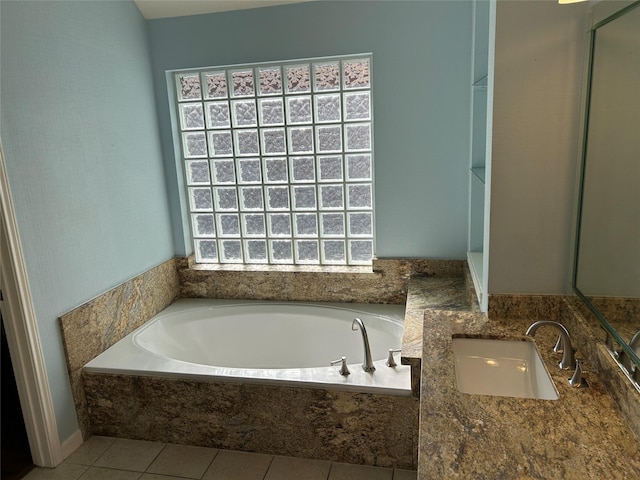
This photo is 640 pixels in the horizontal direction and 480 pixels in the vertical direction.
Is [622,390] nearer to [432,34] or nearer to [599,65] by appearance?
[599,65]

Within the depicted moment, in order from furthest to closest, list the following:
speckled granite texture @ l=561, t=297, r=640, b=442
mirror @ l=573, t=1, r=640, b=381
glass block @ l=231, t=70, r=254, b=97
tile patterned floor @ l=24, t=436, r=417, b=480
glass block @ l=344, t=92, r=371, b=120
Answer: glass block @ l=231, t=70, r=254, b=97 < glass block @ l=344, t=92, r=371, b=120 < tile patterned floor @ l=24, t=436, r=417, b=480 < mirror @ l=573, t=1, r=640, b=381 < speckled granite texture @ l=561, t=297, r=640, b=442

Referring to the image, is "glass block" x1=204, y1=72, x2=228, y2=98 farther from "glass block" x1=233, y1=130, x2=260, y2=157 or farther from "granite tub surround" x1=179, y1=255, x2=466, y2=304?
"granite tub surround" x1=179, y1=255, x2=466, y2=304

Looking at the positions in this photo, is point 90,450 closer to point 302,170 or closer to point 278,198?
point 278,198

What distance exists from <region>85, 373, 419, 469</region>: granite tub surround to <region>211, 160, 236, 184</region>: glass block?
57.3 inches

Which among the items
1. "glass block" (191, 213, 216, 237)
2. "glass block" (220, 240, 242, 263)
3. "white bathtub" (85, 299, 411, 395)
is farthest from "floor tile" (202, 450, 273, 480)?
"glass block" (191, 213, 216, 237)

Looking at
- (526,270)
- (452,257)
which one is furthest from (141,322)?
(526,270)

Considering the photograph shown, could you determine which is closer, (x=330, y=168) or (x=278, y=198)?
(x=330, y=168)

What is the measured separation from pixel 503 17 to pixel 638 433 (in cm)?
132

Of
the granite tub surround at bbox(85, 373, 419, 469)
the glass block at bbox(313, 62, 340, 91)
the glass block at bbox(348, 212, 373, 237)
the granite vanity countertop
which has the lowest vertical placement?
the granite tub surround at bbox(85, 373, 419, 469)

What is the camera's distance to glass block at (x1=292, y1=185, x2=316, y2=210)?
3.11 meters

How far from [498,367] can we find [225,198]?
7.41 ft

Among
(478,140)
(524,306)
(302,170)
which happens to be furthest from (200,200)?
(524,306)

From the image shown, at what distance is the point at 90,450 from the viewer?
2359 mm

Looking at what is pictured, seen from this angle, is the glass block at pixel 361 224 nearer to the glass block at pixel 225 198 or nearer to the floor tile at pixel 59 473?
the glass block at pixel 225 198
